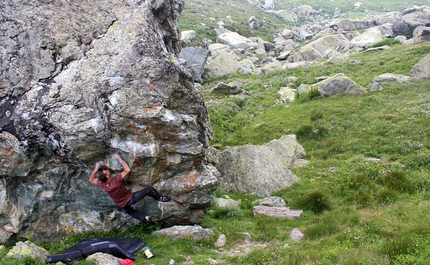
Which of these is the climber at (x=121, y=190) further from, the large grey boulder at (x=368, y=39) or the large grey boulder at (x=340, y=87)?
the large grey boulder at (x=368, y=39)

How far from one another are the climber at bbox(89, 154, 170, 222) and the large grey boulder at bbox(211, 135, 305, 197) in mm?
6316

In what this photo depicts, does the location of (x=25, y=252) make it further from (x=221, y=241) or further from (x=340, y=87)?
(x=340, y=87)

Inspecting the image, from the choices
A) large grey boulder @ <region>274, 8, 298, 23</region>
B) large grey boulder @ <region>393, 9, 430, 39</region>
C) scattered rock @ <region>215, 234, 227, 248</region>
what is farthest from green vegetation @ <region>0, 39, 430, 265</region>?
large grey boulder @ <region>274, 8, 298, 23</region>

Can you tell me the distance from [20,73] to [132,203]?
5.85 meters

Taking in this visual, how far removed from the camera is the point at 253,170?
59.8 ft

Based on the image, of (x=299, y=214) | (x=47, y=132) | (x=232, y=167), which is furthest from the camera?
(x=232, y=167)

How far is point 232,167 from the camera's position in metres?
18.6

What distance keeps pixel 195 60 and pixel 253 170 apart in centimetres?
3179

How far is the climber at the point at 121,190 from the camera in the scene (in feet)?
37.2

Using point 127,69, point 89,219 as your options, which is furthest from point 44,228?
point 127,69

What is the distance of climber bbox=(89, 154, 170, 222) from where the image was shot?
37.2 ft

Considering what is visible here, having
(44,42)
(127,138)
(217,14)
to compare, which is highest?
(44,42)

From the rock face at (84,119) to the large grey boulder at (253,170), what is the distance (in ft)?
16.4

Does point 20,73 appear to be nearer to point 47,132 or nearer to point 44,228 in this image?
point 47,132
